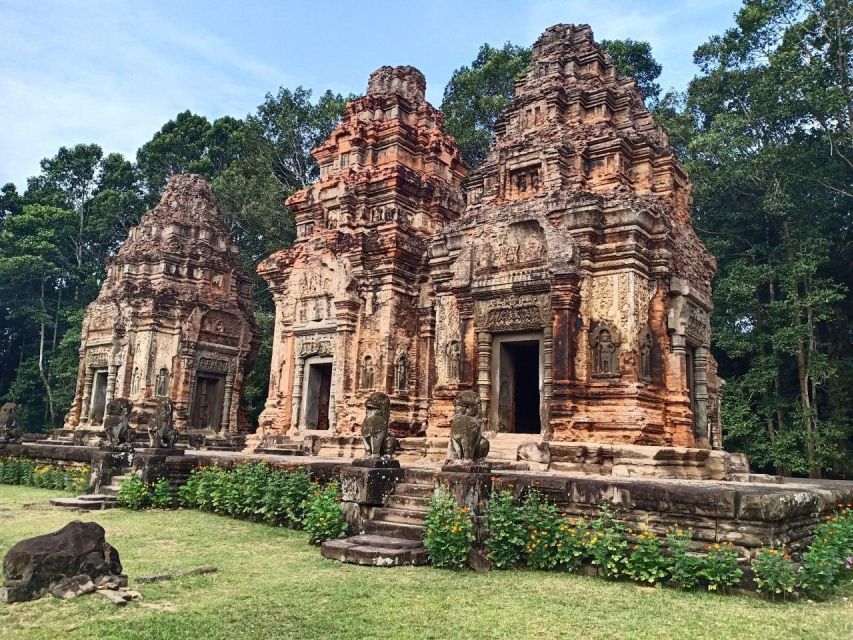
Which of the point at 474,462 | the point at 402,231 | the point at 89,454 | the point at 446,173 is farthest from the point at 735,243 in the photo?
the point at 89,454

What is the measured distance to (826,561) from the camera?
612 centimetres

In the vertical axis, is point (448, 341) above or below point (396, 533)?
above

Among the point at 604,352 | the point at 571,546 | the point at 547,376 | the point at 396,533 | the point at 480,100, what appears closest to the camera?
the point at 571,546

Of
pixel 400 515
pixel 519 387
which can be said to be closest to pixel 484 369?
pixel 519 387

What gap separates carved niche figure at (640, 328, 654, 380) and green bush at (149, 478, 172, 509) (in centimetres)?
851

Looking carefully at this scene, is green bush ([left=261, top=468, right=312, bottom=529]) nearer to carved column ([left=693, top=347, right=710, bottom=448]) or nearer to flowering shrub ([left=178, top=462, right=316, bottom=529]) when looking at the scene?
flowering shrub ([left=178, top=462, right=316, bottom=529])

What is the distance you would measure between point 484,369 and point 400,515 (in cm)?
471

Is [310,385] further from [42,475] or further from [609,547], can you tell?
[609,547]

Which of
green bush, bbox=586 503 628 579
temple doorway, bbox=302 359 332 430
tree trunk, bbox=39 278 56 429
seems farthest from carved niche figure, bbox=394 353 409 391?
tree trunk, bbox=39 278 56 429

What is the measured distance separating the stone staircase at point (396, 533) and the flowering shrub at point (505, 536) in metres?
0.79

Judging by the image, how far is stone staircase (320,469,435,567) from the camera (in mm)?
7172

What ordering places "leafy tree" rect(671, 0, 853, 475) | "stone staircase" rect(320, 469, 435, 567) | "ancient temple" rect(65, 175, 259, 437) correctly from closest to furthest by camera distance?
1. "stone staircase" rect(320, 469, 435, 567)
2. "leafy tree" rect(671, 0, 853, 475)
3. "ancient temple" rect(65, 175, 259, 437)

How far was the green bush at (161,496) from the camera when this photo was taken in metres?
11.5

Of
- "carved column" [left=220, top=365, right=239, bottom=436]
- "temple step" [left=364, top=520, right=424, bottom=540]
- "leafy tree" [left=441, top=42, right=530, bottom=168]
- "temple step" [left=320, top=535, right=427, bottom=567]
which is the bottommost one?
"temple step" [left=320, top=535, right=427, bottom=567]
